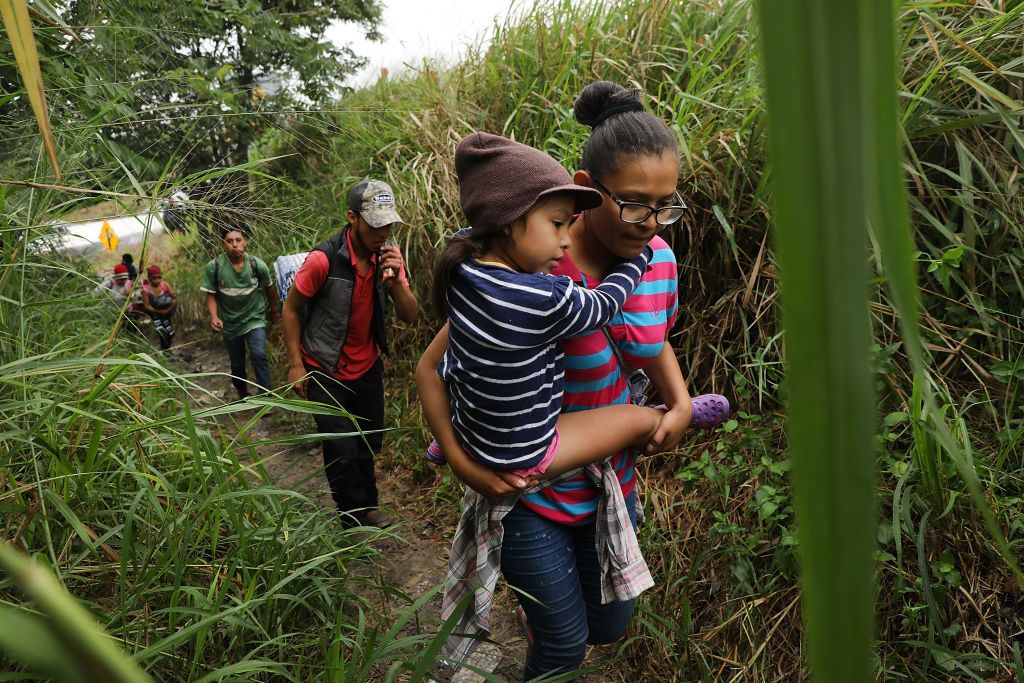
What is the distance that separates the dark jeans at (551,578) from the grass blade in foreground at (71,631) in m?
1.49

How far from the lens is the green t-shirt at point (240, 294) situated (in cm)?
511

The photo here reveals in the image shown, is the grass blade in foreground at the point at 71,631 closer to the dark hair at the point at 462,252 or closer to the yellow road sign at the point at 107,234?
the dark hair at the point at 462,252

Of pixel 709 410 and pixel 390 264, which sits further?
pixel 390 264

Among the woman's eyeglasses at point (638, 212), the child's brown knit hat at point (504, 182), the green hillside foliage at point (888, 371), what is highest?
the child's brown knit hat at point (504, 182)

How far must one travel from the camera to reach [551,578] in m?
1.68

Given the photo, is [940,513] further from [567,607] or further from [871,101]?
[871,101]

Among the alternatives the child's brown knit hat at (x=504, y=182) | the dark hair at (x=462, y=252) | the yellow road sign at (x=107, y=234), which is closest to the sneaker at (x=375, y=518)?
the yellow road sign at (x=107, y=234)

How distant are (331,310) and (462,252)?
76.0 inches

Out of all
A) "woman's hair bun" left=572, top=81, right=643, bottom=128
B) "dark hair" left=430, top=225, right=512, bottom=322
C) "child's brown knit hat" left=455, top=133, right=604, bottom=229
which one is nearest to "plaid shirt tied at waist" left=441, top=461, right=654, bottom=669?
"dark hair" left=430, top=225, right=512, bottom=322

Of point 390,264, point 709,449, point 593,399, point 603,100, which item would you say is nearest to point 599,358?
point 593,399

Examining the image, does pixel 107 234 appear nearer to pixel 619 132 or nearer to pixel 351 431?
pixel 351 431

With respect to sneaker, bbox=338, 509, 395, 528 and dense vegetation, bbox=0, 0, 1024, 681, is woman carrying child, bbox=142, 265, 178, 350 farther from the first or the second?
sneaker, bbox=338, 509, 395, 528

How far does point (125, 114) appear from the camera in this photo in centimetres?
217

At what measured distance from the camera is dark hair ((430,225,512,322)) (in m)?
1.51
